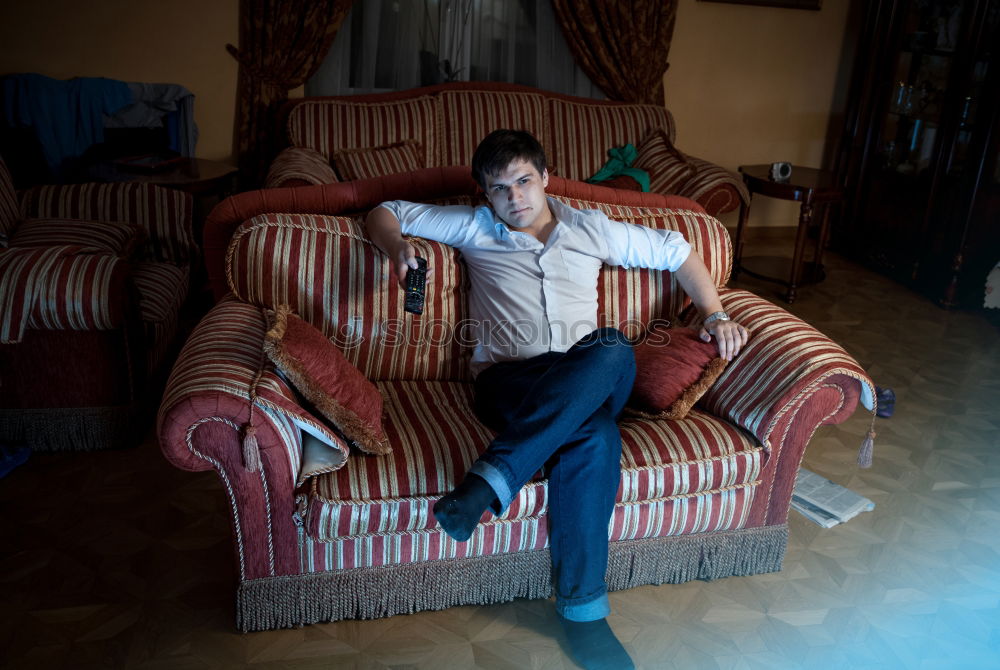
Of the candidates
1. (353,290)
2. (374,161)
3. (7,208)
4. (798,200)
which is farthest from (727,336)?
(7,208)

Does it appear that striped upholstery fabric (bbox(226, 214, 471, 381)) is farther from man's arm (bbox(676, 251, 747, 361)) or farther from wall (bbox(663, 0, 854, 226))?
wall (bbox(663, 0, 854, 226))

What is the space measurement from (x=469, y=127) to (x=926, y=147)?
2.32 metres

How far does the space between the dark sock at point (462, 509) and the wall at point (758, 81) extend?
3.50 metres

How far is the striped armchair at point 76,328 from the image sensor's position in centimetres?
218

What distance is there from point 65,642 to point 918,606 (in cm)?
192

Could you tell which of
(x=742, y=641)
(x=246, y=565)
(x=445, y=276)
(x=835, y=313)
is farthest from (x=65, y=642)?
(x=835, y=313)

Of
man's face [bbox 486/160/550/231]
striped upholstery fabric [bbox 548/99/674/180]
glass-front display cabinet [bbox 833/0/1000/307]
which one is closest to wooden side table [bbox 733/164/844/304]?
glass-front display cabinet [bbox 833/0/1000/307]

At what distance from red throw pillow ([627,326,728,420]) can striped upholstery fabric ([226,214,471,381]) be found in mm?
462

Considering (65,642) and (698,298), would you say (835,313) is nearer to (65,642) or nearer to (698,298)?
(698,298)

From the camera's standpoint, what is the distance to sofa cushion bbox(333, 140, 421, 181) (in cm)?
340

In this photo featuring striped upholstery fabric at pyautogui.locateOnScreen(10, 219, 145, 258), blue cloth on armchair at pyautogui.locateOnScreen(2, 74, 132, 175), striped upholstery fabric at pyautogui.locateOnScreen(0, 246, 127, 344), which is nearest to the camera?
striped upholstery fabric at pyautogui.locateOnScreen(0, 246, 127, 344)

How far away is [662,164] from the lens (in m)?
3.77

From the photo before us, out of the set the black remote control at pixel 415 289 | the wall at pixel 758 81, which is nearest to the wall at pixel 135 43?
the wall at pixel 758 81

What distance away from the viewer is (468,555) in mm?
1766
